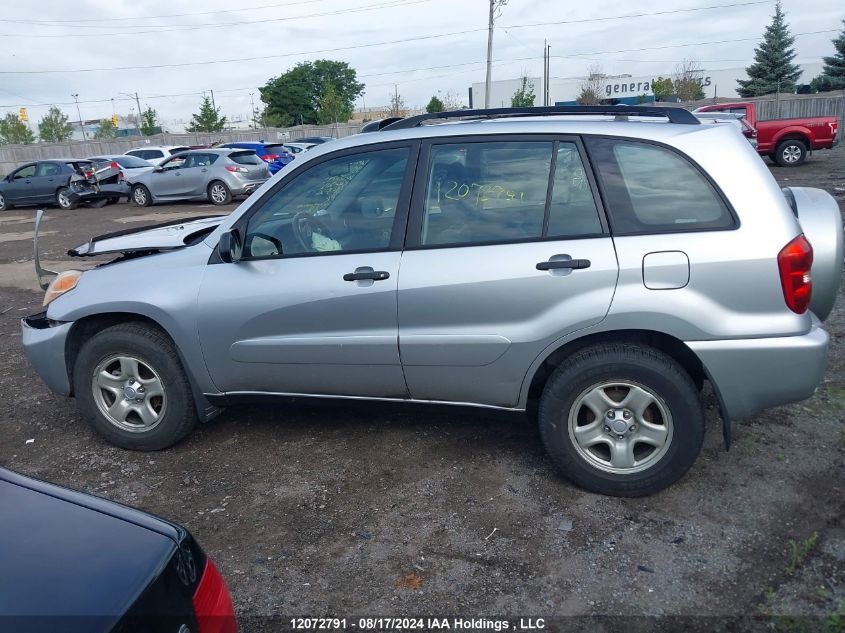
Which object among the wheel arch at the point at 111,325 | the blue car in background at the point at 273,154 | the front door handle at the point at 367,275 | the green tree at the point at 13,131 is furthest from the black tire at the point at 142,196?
the green tree at the point at 13,131

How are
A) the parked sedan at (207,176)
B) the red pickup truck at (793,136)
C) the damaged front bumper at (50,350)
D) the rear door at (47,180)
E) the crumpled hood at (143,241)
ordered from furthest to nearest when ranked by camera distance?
the rear door at (47,180), the red pickup truck at (793,136), the parked sedan at (207,176), the crumpled hood at (143,241), the damaged front bumper at (50,350)

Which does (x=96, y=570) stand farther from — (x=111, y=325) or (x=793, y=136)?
(x=793, y=136)

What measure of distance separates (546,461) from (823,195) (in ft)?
7.20

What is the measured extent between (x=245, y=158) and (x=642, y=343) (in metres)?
16.0

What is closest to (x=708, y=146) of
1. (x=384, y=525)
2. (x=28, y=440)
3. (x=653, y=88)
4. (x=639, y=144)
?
(x=639, y=144)

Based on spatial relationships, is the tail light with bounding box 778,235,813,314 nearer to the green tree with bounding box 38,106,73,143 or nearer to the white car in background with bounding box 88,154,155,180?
the white car in background with bounding box 88,154,155,180

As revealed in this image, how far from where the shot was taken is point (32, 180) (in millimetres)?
20234

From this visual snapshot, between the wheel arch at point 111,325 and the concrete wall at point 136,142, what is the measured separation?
38.9m

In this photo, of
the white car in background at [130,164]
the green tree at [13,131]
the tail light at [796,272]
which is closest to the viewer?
the tail light at [796,272]

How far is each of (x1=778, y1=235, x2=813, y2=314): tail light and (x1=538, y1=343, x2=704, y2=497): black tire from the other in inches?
22.8

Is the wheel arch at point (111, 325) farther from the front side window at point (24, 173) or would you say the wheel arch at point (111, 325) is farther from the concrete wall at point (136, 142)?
the concrete wall at point (136, 142)

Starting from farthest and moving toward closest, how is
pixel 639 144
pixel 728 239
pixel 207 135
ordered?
pixel 207 135, pixel 639 144, pixel 728 239

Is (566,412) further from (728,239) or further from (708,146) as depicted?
(708,146)

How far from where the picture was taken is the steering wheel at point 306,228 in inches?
151
